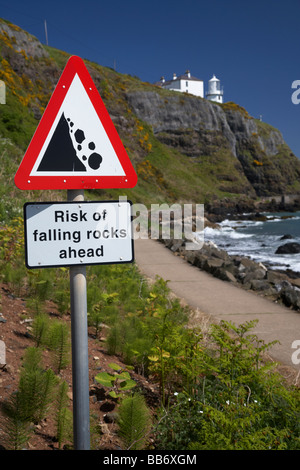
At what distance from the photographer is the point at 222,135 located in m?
76.5

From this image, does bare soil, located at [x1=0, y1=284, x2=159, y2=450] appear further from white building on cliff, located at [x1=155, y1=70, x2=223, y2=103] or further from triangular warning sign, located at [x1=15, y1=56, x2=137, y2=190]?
white building on cliff, located at [x1=155, y1=70, x2=223, y2=103]

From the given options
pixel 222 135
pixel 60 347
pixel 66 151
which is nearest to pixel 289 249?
pixel 60 347

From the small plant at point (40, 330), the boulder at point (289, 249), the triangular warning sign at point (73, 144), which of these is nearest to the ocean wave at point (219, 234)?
the boulder at point (289, 249)

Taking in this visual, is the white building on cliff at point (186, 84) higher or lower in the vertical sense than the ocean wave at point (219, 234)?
higher

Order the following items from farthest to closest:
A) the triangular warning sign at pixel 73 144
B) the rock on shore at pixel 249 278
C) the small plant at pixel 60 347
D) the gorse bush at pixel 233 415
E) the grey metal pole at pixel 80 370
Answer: the rock on shore at pixel 249 278, the small plant at pixel 60 347, the gorse bush at pixel 233 415, the triangular warning sign at pixel 73 144, the grey metal pole at pixel 80 370

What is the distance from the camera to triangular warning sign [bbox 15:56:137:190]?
223cm

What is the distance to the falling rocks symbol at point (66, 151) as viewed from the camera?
2.25 meters

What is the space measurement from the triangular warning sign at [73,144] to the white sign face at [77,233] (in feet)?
0.48

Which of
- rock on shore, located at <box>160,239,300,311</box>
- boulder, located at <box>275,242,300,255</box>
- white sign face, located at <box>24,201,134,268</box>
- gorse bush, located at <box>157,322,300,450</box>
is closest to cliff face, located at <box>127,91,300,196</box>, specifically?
boulder, located at <box>275,242,300,255</box>

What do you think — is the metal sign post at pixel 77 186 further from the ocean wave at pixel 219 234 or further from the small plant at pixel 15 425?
the ocean wave at pixel 219 234

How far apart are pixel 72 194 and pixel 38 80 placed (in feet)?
148

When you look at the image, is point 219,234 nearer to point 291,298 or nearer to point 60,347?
point 291,298
